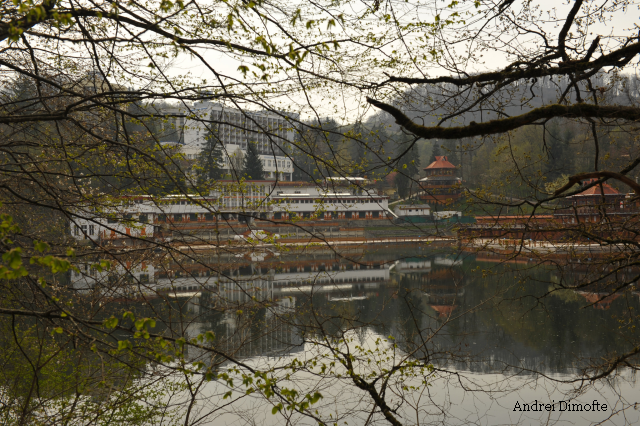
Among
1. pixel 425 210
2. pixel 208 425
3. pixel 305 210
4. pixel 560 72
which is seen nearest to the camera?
pixel 560 72

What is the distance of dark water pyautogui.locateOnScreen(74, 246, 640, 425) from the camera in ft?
12.8

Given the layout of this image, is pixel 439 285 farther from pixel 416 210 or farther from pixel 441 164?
pixel 441 164

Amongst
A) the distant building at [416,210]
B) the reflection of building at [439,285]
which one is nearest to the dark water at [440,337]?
the reflection of building at [439,285]

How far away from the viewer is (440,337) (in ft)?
31.8

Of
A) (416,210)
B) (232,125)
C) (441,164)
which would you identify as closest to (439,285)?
(232,125)

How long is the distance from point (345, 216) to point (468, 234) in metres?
27.6

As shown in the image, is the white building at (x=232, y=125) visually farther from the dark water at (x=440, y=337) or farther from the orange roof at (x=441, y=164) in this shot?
the orange roof at (x=441, y=164)

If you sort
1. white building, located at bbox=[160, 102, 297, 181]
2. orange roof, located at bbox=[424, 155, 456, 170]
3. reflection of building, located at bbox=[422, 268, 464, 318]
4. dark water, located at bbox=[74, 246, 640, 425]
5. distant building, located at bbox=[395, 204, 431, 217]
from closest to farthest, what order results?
1. white building, located at bbox=[160, 102, 297, 181]
2. dark water, located at bbox=[74, 246, 640, 425]
3. reflection of building, located at bbox=[422, 268, 464, 318]
4. distant building, located at bbox=[395, 204, 431, 217]
5. orange roof, located at bbox=[424, 155, 456, 170]

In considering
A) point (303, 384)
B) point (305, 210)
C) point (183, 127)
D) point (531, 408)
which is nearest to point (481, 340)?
point (531, 408)

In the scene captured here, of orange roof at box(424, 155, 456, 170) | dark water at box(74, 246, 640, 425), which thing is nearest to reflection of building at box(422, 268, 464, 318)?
dark water at box(74, 246, 640, 425)

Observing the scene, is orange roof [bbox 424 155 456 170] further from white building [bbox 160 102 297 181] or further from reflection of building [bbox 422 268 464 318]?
white building [bbox 160 102 297 181]

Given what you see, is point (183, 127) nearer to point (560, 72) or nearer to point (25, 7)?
point (25, 7)

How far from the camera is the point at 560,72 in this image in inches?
129

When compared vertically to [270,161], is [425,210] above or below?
below
